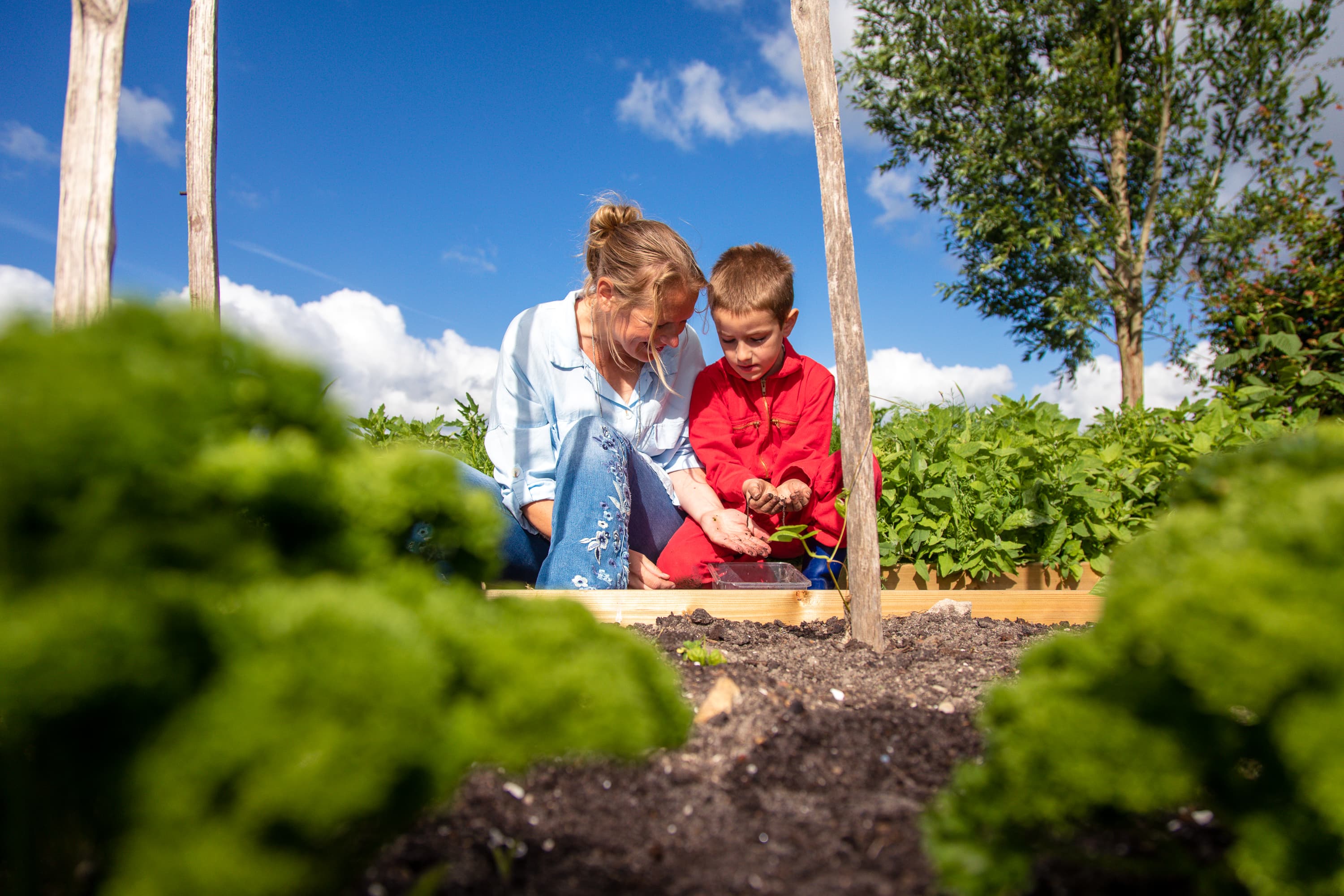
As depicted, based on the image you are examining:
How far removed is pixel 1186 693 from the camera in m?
0.75

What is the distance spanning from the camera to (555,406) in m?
3.92

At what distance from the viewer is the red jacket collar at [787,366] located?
4129 mm

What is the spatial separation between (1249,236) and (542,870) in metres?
16.5

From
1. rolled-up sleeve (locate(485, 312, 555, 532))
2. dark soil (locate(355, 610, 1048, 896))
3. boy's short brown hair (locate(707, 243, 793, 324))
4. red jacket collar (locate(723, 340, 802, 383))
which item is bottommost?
dark soil (locate(355, 610, 1048, 896))

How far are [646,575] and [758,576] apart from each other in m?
0.65

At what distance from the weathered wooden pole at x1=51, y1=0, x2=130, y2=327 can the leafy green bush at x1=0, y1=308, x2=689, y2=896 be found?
0.74 metres

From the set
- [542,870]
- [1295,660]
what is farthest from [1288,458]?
[542,870]

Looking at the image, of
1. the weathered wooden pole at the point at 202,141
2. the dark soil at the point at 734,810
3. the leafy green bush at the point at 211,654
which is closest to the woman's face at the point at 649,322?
the weathered wooden pole at the point at 202,141

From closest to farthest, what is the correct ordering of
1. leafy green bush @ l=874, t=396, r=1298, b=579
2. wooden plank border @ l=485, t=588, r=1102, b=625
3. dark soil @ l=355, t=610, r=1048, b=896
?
dark soil @ l=355, t=610, r=1048, b=896 → wooden plank border @ l=485, t=588, r=1102, b=625 → leafy green bush @ l=874, t=396, r=1298, b=579

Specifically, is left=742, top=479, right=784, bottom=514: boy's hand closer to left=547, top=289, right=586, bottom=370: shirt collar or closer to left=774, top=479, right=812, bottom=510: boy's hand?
left=774, top=479, right=812, bottom=510: boy's hand

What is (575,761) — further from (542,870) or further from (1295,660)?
(1295,660)

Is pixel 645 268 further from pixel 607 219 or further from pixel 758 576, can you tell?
pixel 758 576

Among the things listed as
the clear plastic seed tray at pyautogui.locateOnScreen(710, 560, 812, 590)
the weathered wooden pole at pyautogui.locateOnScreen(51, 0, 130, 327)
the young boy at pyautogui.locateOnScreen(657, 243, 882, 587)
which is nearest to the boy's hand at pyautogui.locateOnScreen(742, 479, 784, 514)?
the young boy at pyautogui.locateOnScreen(657, 243, 882, 587)

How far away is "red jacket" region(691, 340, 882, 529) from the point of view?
4023mm
